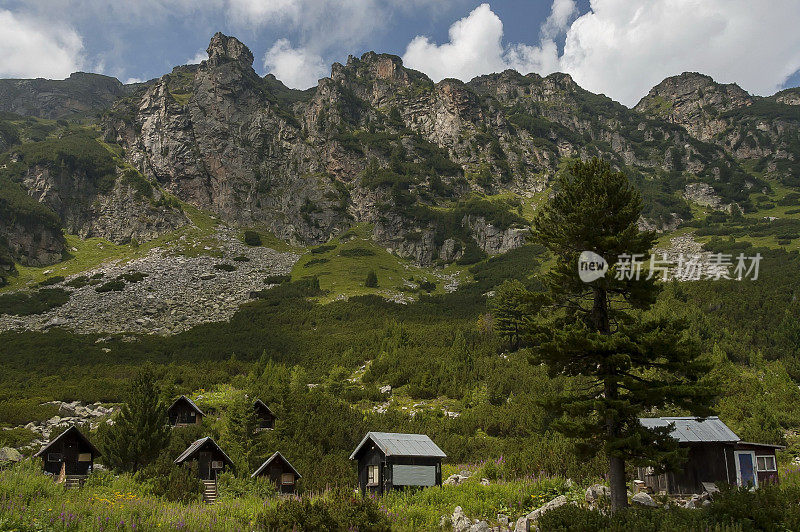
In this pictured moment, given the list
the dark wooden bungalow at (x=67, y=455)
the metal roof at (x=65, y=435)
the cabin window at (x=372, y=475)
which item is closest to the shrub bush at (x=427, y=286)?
the cabin window at (x=372, y=475)

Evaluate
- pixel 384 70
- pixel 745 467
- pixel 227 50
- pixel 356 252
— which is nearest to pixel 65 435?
pixel 745 467

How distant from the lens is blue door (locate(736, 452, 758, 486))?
20.7m

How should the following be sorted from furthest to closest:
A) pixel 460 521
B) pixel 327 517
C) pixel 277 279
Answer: pixel 277 279 < pixel 460 521 < pixel 327 517

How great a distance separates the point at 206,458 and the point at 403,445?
34.3 feet

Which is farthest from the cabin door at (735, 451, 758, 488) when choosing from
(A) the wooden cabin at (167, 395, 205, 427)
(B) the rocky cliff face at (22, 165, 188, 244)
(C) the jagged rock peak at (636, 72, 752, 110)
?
(C) the jagged rock peak at (636, 72, 752, 110)

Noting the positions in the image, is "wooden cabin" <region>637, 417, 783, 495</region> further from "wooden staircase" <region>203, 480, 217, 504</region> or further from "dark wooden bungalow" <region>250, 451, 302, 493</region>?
"wooden staircase" <region>203, 480, 217, 504</region>

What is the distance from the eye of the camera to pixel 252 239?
115875 millimetres

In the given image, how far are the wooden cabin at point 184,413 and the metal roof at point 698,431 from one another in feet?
97.3

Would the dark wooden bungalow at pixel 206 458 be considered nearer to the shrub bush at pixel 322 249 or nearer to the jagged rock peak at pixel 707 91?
the shrub bush at pixel 322 249

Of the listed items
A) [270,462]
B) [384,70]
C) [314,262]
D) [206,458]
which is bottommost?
[206,458]

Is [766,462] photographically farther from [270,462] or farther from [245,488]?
[245,488]

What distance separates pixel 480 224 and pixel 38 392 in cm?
9081

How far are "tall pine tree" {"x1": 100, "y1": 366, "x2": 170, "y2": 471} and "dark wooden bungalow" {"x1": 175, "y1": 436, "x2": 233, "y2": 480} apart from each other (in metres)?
1.54

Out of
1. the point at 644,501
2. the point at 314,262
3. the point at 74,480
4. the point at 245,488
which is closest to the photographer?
the point at 644,501
